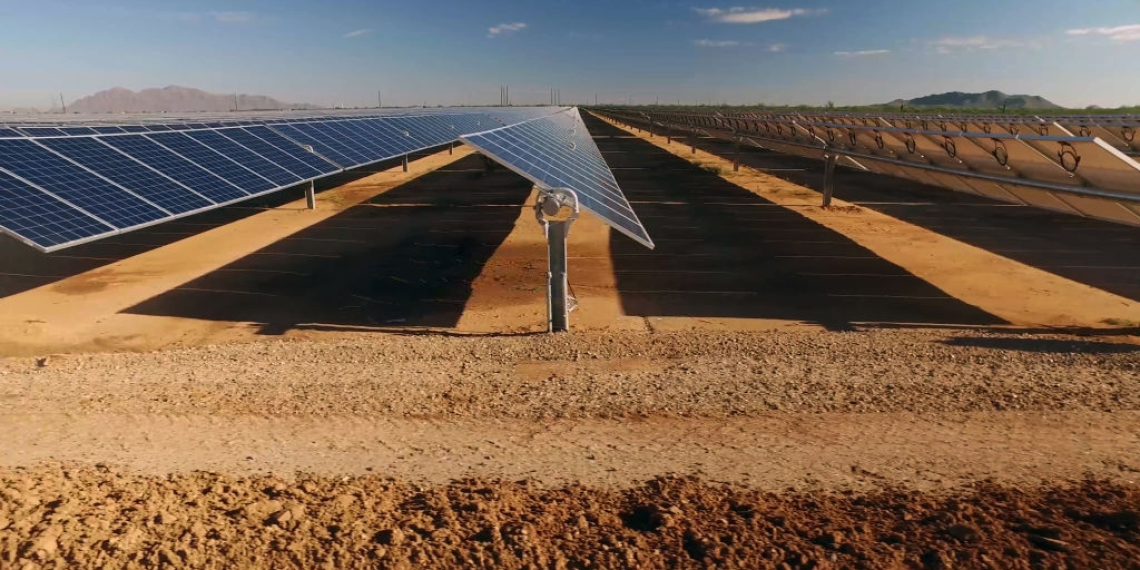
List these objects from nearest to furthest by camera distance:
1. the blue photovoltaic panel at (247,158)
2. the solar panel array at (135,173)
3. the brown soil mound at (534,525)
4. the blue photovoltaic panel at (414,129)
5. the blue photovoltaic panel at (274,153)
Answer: the brown soil mound at (534,525) → the solar panel array at (135,173) → the blue photovoltaic panel at (247,158) → the blue photovoltaic panel at (274,153) → the blue photovoltaic panel at (414,129)

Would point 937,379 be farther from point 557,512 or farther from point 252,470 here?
point 252,470

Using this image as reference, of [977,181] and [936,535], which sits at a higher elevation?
A: [977,181]

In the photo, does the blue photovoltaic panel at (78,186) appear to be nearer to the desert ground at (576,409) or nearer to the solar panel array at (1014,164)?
the desert ground at (576,409)

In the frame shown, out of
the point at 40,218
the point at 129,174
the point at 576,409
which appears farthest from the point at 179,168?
the point at 576,409

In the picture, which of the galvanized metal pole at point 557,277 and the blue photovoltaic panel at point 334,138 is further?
the blue photovoltaic panel at point 334,138

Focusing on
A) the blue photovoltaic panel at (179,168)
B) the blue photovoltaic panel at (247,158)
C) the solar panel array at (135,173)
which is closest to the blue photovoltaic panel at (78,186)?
the solar panel array at (135,173)

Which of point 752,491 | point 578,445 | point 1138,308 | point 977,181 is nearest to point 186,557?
point 578,445

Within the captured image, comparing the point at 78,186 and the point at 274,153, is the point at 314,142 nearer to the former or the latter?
the point at 274,153
